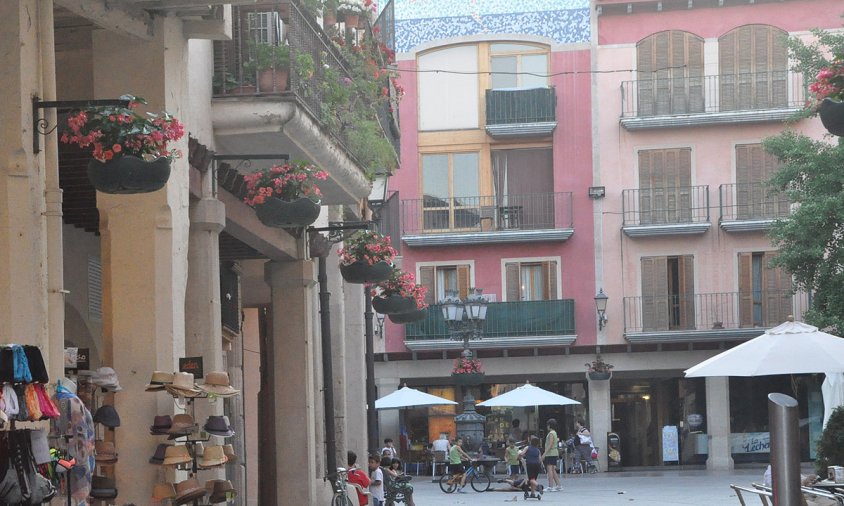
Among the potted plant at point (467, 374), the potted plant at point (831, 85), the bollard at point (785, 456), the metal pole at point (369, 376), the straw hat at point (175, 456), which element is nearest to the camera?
the bollard at point (785, 456)

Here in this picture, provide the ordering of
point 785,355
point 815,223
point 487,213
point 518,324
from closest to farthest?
1. point 785,355
2. point 815,223
3. point 518,324
4. point 487,213

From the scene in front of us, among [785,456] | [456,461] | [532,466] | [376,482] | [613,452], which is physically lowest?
[613,452]

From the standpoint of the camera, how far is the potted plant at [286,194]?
1519cm

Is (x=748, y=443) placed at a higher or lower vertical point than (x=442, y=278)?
lower

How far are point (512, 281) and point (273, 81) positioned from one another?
3280cm

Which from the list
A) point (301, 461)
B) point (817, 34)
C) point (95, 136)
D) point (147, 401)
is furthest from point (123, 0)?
point (817, 34)

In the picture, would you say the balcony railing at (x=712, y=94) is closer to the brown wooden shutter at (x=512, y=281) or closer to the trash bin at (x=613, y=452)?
the brown wooden shutter at (x=512, y=281)

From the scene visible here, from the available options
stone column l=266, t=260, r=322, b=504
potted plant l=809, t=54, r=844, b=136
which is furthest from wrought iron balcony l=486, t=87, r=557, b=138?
potted plant l=809, t=54, r=844, b=136

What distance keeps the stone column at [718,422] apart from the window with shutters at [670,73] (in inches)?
319

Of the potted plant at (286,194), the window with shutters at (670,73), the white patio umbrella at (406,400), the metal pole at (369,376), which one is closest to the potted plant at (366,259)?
the potted plant at (286,194)

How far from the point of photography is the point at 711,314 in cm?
4578

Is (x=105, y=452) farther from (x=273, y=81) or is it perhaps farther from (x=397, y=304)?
(x=397, y=304)

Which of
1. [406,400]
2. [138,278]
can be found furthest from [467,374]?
[138,278]

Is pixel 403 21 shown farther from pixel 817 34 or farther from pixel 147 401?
pixel 147 401
